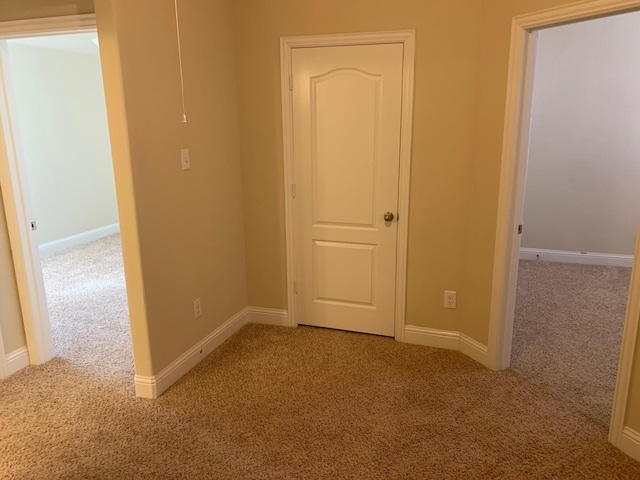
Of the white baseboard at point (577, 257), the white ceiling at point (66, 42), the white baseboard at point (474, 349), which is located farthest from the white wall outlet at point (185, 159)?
the white baseboard at point (577, 257)

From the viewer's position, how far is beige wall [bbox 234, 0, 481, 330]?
2842 millimetres

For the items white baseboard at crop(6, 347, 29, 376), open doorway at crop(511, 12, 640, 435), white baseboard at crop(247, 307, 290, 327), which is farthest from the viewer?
open doorway at crop(511, 12, 640, 435)

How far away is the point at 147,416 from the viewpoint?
98.3 inches

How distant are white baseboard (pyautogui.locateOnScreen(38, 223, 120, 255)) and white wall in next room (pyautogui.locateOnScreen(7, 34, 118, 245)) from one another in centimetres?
5

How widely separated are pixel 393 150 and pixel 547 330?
1829 mm

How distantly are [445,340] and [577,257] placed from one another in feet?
9.19

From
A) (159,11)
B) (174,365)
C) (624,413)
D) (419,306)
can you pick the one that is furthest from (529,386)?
(159,11)

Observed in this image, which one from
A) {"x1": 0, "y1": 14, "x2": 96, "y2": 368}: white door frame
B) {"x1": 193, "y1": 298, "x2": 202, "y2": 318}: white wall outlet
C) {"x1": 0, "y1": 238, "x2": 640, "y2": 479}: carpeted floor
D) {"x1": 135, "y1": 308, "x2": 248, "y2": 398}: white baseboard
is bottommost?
{"x1": 0, "y1": 238, "x2": 640, "y2": 479}: carpeted floor

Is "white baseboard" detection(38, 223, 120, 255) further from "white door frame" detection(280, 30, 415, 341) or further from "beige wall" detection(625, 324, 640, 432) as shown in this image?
"beige wall" detection(625, 324, 640, 432)

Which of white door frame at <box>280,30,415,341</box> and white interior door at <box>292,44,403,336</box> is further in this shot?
white interior door at <box>292,44,403,336</box>

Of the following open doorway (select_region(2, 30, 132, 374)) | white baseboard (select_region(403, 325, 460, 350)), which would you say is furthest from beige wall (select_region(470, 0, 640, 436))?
open doorway (select_region(2, 30, 132, 374))

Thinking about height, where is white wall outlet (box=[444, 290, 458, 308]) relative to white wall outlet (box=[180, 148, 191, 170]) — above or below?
below

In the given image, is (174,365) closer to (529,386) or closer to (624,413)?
(529,386)

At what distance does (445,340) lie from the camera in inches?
127
